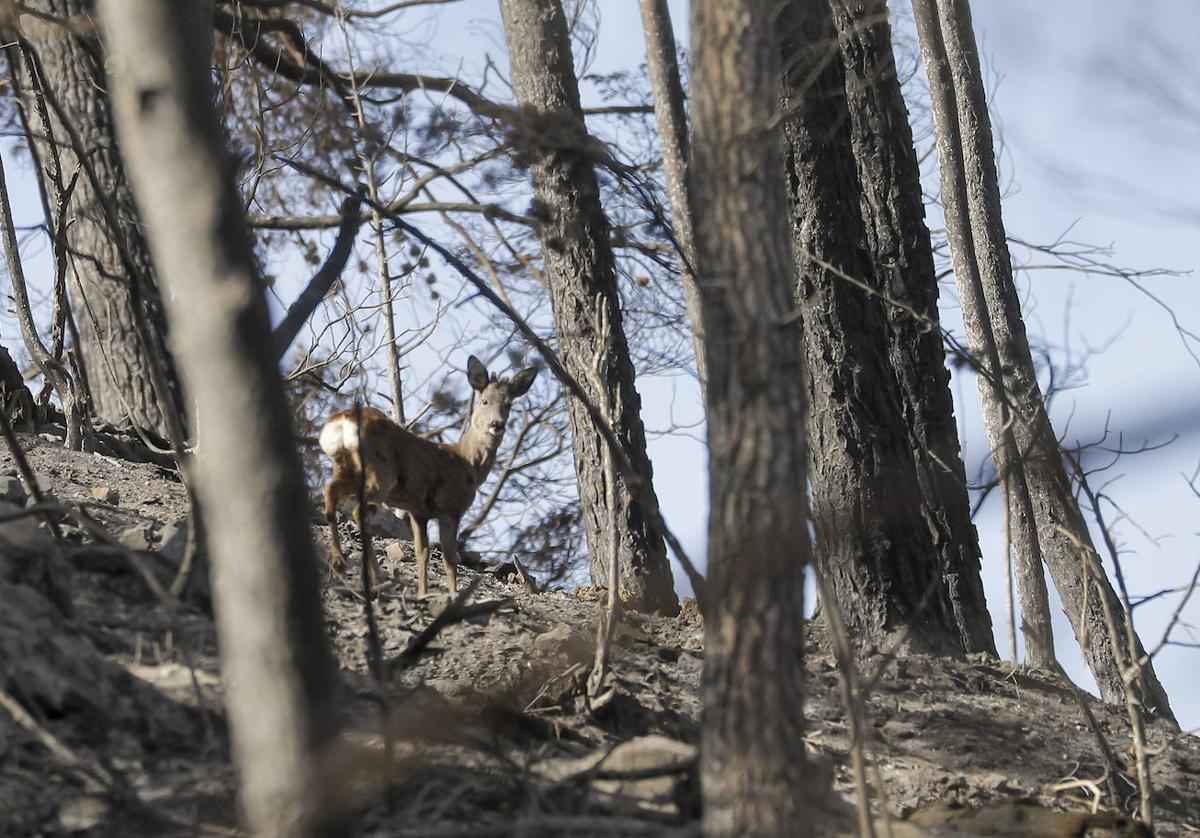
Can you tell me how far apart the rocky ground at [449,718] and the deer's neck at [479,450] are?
1.02m

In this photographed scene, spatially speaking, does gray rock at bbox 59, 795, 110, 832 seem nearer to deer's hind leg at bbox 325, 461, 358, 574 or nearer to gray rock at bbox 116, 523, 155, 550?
gray rock at bbox 116, 523, 155, 550

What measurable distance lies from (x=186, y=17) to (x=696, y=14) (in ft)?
5.36

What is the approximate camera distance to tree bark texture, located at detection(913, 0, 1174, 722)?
35.8ft

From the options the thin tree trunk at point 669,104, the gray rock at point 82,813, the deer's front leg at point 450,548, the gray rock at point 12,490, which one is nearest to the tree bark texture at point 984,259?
the thin tree trunk at point 669,104

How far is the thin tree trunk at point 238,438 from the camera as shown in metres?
3.62

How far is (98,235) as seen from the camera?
33.1ft

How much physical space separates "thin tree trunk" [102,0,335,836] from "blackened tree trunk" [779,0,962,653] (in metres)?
4.96

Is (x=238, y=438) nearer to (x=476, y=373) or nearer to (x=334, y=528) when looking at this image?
(x=334, y=528)

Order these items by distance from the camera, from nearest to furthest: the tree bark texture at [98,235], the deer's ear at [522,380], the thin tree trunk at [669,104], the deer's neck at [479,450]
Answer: the tree bark texture at [98,235]
the deer's neck at [479,450]
the deer's ear at [522,380]
the thin tree trunk at [669,104]

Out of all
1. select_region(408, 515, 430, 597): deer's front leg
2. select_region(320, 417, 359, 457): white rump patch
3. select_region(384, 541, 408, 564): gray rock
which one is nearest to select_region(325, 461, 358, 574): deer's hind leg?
select_region(320, 417, 359, 457): white rump patch

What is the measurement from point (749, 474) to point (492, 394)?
6.49 m

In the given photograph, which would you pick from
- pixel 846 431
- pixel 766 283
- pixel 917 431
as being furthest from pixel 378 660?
pixel 917 431

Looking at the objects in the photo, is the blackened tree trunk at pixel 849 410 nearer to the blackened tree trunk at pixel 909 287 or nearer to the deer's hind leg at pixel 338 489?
the blackened tree trunk at pixel 909 287

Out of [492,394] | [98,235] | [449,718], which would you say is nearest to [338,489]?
[492,394]
